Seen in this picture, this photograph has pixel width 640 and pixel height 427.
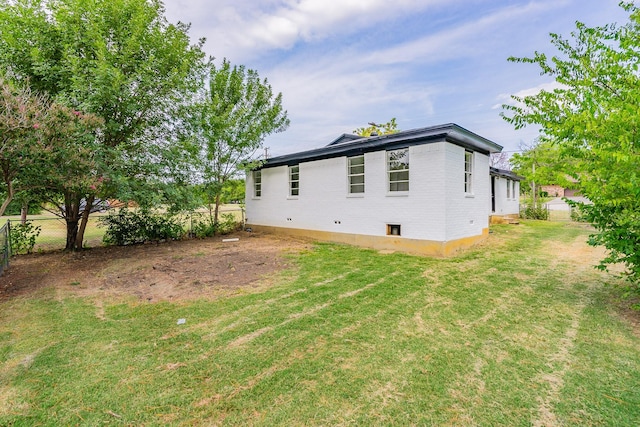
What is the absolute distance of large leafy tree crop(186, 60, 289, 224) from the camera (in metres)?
12.1

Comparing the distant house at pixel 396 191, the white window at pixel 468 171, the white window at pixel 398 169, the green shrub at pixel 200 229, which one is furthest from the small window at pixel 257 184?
the white window at pixel 468 171

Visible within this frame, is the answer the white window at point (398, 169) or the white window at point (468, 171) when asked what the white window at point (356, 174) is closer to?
the white window at point (398, 169)

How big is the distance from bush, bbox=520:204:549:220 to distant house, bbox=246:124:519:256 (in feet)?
35.6

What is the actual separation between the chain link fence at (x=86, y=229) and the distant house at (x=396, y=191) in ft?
11.2

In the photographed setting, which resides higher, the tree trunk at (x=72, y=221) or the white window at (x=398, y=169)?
the white window at (x=398, y=169)

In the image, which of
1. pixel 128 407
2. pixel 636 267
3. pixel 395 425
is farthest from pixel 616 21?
pixel 128 407

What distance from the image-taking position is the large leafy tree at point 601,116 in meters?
3.49

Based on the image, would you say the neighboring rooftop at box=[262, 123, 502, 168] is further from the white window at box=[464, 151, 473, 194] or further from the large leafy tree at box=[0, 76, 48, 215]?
the large leafy tree at box=[0, 76, 48, 215]

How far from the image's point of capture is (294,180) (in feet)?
39.7

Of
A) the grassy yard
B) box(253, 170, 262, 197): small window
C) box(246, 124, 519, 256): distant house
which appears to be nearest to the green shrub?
box(253, 170, 262, 197): small window

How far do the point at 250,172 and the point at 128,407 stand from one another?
12.3m

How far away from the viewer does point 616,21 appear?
4191 mm

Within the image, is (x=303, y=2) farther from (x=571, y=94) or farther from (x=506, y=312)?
(x=506, y=312)

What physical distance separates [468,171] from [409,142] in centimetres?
245
